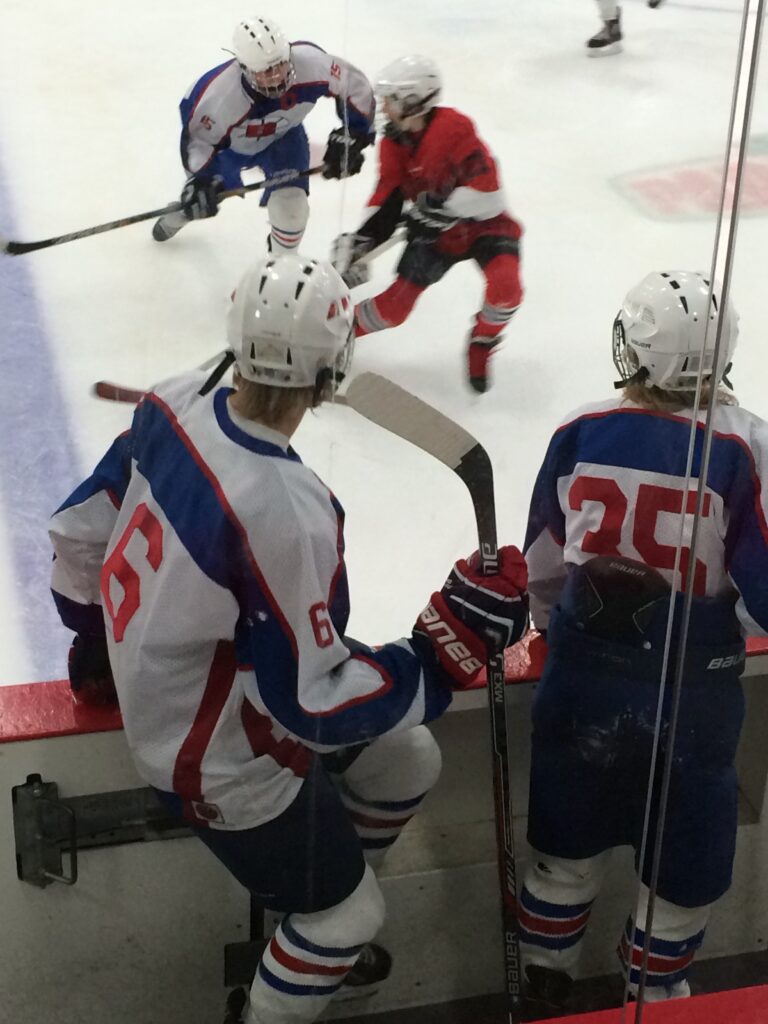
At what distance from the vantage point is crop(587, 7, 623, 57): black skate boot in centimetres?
360

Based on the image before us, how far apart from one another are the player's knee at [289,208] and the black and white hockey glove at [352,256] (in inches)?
7.8

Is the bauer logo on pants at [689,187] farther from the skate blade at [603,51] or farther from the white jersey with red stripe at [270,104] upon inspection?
the white jersey with red stripe at [270,104]

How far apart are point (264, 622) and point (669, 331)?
1.73 feet

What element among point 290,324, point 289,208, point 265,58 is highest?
point 290,324

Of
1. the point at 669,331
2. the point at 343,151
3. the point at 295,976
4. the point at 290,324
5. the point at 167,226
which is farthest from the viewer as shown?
the point at 167,226

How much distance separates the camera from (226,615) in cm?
129

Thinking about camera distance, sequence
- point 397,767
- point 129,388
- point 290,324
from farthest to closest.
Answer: point 129,388
point 397,767
point 290,324

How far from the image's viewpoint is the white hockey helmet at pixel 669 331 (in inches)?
54.4

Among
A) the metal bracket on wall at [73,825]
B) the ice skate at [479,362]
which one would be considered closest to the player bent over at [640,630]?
the metal bracket on wall at [73,825]

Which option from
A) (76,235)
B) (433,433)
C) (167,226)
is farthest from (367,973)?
(76,235)

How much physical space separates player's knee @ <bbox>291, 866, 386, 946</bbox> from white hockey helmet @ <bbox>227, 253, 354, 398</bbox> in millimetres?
590

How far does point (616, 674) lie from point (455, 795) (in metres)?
0.41

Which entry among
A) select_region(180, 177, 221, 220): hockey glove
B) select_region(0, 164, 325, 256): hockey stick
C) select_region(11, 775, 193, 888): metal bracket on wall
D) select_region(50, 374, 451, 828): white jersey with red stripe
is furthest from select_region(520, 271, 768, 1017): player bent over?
select_region(0, 164, 325, 256): hockey stick

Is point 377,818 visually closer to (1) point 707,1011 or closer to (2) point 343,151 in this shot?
(1) point 707,1011
